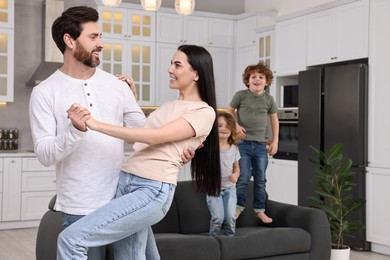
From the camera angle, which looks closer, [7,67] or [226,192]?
[226,192]

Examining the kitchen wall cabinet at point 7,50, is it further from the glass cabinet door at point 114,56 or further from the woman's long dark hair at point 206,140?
the woman's long dark hair at point 206,140

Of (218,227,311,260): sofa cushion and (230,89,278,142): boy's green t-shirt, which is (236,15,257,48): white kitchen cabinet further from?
(218,227,311,260): sofa cushion

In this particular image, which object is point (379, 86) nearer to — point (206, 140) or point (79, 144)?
point (206, 140)

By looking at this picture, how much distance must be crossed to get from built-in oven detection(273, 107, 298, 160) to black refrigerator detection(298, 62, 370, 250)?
11.6 inches

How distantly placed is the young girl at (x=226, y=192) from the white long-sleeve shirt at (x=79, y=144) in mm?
2073

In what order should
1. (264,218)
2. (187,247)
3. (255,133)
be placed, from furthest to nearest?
(264,218) < (255,133) < (187,247)

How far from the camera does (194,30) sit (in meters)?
7.88

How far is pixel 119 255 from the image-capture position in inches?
87.9

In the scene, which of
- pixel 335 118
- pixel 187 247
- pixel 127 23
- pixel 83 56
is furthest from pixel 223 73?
pixel 83 56

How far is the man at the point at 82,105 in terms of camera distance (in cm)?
Answer: 217

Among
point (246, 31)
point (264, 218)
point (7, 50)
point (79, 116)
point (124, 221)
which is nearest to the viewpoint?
point (79, 116)

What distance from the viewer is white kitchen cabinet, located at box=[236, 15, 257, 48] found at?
766cm

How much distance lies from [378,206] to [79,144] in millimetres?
3990

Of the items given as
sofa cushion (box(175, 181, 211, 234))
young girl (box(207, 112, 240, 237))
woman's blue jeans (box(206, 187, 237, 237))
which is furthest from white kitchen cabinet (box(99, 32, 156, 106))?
woman's blue jeans (box(206, 187, 237, 237))
